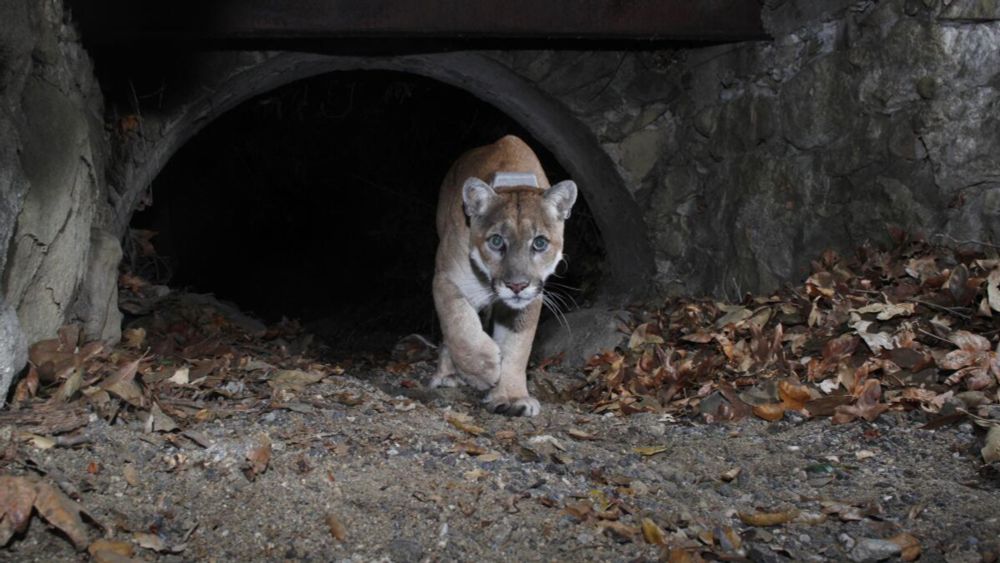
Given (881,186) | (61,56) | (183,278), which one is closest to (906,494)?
(881,186)

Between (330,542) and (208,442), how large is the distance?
79 cm

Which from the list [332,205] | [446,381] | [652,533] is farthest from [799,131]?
[332,205]

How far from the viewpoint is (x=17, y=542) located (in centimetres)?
269

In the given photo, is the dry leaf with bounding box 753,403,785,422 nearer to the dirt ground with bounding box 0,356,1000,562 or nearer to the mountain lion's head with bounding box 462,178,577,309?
the dirt ground with bounding box 0,356,1000,562

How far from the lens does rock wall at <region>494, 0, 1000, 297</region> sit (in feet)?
16.4

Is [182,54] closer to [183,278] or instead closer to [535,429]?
[535,429]

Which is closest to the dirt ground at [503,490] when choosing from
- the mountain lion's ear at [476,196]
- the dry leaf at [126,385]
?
the dry leaf at [126,385]

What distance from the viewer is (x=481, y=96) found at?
24.2 ft

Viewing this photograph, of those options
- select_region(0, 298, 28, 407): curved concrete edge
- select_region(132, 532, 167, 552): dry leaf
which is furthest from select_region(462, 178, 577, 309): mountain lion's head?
select_region(132, 532, 167, 552): dry leaf

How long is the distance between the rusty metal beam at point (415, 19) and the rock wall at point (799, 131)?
0.51 meters

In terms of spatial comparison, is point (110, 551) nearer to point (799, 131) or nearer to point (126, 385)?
point (126, 385)

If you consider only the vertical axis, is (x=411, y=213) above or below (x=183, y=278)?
above

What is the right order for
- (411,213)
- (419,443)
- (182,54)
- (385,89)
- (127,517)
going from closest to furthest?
(127,517), (419,443), (182,54), (385,89), (411,213)

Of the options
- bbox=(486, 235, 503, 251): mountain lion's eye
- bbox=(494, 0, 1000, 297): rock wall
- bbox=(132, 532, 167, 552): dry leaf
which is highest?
bbox=(494, 0, 1000, 297): rock wall
